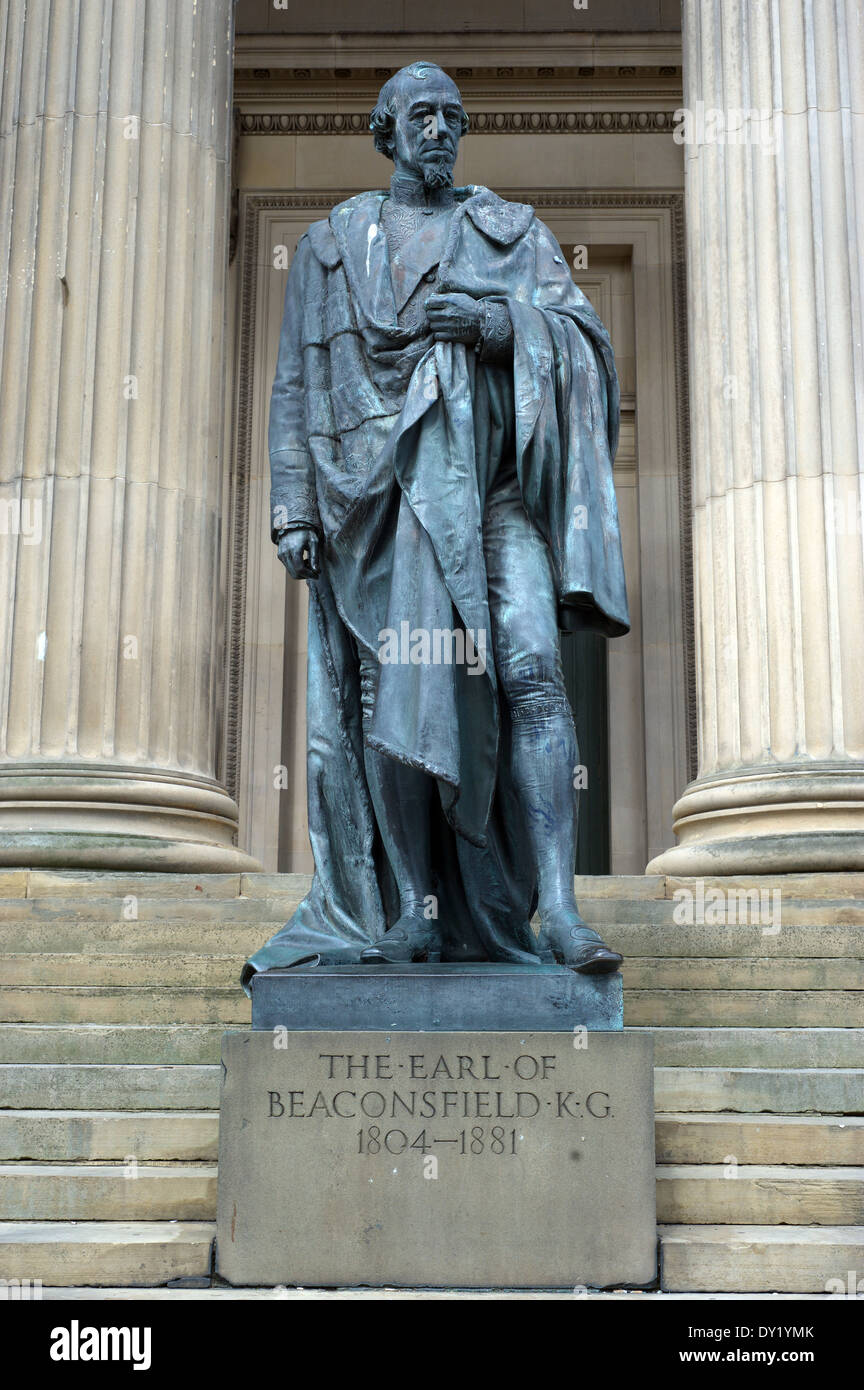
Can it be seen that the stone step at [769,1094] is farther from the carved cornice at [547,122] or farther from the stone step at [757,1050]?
the carved cornice at [547,122]

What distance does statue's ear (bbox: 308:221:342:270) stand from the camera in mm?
5770

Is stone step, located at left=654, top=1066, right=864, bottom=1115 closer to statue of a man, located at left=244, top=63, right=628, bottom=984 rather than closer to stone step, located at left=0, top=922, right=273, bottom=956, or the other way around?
statue of a man, located at left=244, top=63, right=628, bottom=984

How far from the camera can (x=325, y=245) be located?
19.1 ft

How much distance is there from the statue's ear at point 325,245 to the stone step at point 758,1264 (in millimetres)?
3511

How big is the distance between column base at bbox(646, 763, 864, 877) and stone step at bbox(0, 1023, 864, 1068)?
2.56 meters

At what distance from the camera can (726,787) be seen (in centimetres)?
941

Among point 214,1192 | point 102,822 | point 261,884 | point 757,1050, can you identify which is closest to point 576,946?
point 214,1192

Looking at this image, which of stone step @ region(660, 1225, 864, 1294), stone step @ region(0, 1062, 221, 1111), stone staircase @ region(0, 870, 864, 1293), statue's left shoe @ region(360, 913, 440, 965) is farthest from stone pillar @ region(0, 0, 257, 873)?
stone step @ region(660, 1225, 864, 1294)

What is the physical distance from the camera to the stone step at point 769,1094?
569 cm

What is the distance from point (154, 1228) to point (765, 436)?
6504 mm

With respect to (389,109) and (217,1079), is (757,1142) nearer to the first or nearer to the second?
(217,1079)
